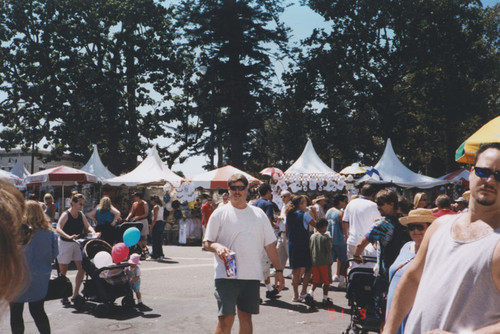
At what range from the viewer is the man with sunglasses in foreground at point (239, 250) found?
5.19 metres

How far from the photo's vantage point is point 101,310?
27.5ft

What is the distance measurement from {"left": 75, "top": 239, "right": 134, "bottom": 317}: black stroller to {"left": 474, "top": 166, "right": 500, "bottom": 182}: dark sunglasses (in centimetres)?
690

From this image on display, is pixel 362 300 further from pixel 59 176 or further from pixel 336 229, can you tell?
pixel 59 176

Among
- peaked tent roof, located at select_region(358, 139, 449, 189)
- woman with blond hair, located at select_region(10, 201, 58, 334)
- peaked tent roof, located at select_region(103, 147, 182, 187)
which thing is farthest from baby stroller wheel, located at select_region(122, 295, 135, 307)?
peaked tent roof, located at select_region(358, 139, 449, 189)

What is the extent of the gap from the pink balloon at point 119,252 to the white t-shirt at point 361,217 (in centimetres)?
381

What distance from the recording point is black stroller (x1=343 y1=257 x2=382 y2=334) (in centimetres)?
604

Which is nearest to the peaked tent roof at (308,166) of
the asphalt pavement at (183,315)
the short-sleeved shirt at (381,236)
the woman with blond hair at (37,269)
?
the asphalt pavement at (183,315)

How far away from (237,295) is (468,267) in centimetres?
344

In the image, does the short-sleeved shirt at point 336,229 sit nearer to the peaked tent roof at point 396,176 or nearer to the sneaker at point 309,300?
the sneaker at point 309,300

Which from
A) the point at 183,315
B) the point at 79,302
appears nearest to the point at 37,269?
the point at 183,315

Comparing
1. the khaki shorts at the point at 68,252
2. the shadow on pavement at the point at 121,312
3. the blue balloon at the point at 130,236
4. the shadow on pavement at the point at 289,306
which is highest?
the blue balloon at the point at 130,236

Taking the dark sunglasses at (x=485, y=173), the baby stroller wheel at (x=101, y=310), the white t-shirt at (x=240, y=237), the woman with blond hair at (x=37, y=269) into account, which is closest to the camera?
the dark sunglasses at (x=485, y=173)

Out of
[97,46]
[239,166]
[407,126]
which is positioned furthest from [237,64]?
[407,126]

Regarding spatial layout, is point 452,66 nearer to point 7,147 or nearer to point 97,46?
point 97,46
